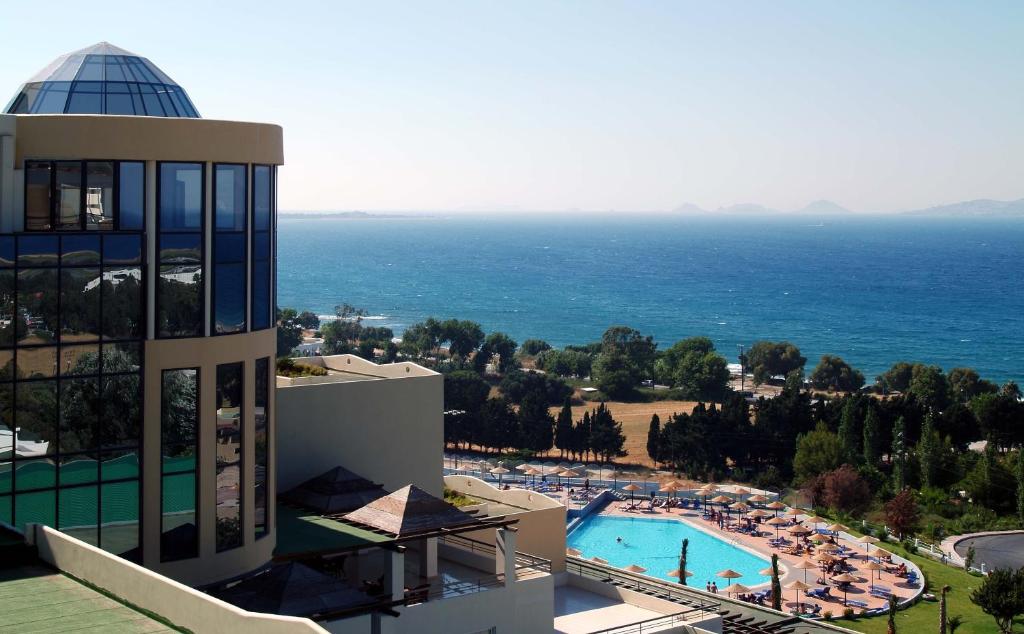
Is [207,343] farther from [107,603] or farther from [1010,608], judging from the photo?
[1010,608]

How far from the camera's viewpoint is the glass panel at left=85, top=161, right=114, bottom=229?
588 inches

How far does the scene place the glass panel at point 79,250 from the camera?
14719 millimetres

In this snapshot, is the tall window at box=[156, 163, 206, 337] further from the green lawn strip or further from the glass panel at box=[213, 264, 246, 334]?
the green lawn strip

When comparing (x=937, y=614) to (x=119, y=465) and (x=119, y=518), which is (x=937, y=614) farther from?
(x=119, y=465)

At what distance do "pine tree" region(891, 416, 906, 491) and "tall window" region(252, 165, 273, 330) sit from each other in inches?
1354

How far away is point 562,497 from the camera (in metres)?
45.1

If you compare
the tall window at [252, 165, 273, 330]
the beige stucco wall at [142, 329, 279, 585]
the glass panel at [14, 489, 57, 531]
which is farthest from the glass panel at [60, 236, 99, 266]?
the glass panel at [14, 489, 57, 531]

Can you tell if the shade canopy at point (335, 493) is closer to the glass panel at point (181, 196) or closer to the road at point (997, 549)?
the glass panel at point (181, 196)

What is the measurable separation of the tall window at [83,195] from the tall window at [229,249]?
1.05 meters

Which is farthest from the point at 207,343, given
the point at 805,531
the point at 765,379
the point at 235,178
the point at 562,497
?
the point at 765,379

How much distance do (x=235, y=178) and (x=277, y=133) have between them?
3.27ft

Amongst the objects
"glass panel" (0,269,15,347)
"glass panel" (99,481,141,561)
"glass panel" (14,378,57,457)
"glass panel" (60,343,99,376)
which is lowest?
"glass panel" (99,481,141,561)

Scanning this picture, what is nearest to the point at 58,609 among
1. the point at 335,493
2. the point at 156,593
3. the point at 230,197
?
the point at 156,593

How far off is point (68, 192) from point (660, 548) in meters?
28.2
